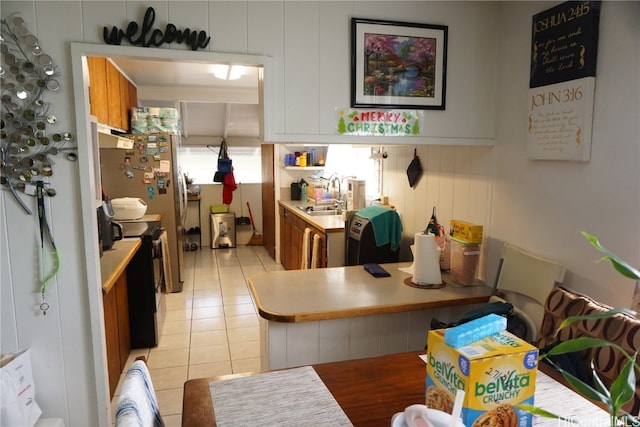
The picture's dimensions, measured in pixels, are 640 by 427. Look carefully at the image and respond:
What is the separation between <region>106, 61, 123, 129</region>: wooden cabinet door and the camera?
3483 millimetres

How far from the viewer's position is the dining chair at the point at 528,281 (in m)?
1.84

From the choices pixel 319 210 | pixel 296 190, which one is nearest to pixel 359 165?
pixel 319 210

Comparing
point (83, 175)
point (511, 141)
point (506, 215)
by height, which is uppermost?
point (511, 141)

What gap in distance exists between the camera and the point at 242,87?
5250 mm

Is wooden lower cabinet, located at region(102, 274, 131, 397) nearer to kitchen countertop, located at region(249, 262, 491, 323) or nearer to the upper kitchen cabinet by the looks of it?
kitchen countertop, located at region(249, 262, 491, 323)

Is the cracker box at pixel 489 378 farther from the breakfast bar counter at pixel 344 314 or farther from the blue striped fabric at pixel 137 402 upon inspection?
the breakfast bar counter at pixel 344 314

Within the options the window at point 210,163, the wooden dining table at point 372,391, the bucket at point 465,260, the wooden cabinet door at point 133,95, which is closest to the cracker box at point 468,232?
the bucket at point 465,260

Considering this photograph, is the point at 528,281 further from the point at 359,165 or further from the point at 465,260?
the point at 359,165

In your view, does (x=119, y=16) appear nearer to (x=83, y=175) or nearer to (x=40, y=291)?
(x=83, y=175)

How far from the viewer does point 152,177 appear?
4301 millimetres

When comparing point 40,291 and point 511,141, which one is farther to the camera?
point 511,141

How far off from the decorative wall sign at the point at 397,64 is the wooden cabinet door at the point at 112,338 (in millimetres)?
1798

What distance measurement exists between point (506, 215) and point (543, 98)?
0.61 metres

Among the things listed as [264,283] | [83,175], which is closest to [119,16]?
[83,175]
